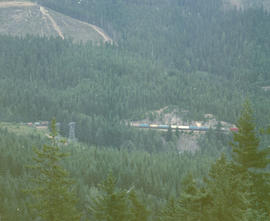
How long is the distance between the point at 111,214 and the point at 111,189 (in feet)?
6.66

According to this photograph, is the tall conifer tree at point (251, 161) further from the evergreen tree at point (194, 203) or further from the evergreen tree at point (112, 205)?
the evergreen tree at point (112, 205)

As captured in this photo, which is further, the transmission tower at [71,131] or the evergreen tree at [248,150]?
the transmission tower at [71,131]

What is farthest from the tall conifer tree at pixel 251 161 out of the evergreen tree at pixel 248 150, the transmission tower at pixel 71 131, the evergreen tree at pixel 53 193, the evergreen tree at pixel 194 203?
the transmission tower at pixel 71 131

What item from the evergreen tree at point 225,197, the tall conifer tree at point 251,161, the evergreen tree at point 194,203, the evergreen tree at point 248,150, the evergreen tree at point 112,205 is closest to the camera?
the evergreen tree at point 225,197

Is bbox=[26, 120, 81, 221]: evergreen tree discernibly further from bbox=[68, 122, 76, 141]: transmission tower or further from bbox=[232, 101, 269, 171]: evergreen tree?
bbox=[68, 122, 76, 141]: transmission tower

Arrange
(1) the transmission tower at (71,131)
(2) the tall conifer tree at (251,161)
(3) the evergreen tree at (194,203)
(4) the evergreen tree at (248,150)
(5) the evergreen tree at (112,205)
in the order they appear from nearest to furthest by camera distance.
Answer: (3) the evergreen tree at (194,203) < (5) the evergreen tree at (112,205) < (2) the tall conifer tree at (251,161) < (4) the evergreen tree at (248,150) < (1) the transmission tower at (71,131)

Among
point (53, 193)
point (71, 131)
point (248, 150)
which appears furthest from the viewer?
point (71, 131)

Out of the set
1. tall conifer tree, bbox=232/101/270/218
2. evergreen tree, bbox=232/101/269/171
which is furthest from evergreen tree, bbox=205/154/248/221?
evergreen tree, bbox=232/101/269/171

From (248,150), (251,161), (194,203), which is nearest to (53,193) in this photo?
(194,203)

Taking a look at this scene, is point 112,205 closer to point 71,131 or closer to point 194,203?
point 194,203

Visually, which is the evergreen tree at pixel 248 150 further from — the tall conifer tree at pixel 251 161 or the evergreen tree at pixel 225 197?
the evergreen tree at pixel 225 197

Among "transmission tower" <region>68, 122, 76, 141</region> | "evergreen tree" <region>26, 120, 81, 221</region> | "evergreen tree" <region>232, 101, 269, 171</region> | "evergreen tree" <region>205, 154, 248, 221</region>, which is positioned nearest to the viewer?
"evergreen tree" <region>205, 154, 248, 221</region>

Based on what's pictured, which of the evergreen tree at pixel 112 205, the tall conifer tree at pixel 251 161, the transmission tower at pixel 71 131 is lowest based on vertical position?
the transmission tower at pixel 71 131

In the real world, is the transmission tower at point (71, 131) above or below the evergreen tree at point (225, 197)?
below
